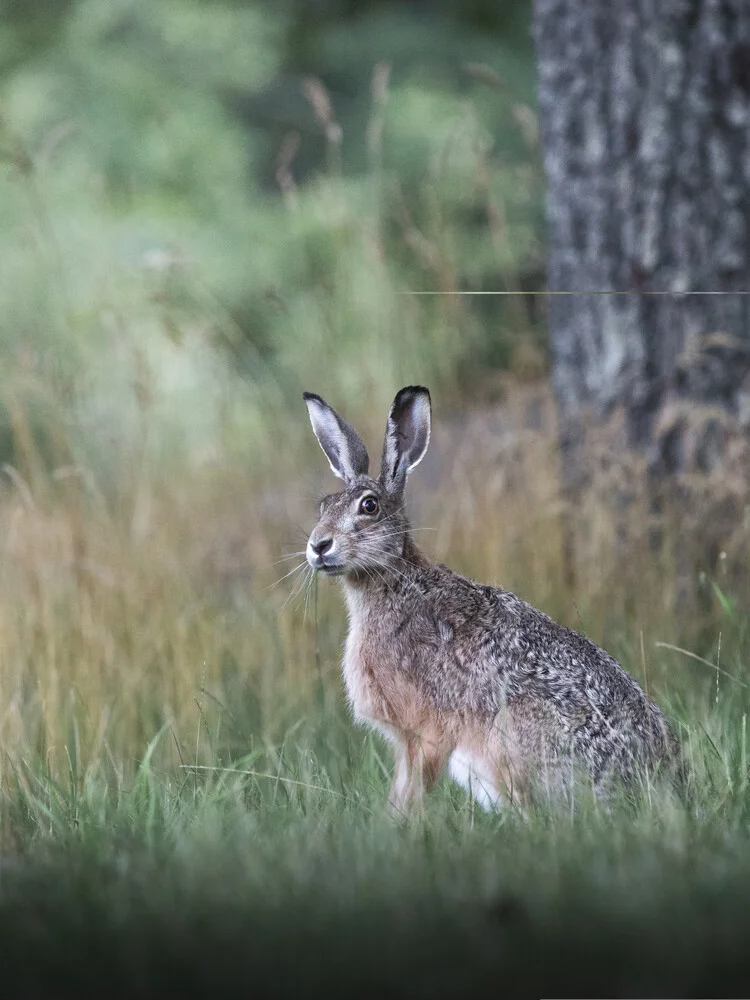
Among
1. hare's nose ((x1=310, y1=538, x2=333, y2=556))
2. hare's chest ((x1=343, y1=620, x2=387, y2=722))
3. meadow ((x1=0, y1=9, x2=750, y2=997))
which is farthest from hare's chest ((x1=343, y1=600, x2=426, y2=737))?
hare's nose ((x1=310, y1=538, x2=333, y2=556))

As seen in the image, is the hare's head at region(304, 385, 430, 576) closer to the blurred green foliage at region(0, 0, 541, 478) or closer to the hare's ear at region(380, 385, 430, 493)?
the hare's ear at region(380, 385, 430, 493)

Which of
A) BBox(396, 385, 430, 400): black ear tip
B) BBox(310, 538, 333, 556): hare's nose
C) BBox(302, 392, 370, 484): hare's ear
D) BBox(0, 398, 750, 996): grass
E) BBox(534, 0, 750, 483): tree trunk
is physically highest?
BBox(534, 0, 750, 483): tree trunk

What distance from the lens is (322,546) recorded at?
414 centimetres

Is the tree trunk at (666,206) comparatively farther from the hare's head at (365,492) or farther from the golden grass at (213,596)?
the hare's head at (365,492)

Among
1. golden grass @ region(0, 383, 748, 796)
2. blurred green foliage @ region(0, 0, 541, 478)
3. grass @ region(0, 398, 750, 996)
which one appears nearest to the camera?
grass @ region(0, 398, 750, 996)

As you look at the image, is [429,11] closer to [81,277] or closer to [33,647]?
[81,277]

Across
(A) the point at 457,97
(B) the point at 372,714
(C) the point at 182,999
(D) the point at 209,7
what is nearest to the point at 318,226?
(A) the point at 457,97

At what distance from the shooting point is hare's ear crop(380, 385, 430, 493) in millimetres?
4207

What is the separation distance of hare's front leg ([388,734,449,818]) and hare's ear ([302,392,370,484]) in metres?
0.83

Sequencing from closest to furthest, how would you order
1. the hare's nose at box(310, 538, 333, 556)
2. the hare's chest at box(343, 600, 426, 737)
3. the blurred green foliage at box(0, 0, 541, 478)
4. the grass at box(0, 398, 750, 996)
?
the grass at box(0, 398, 750, 996)
the hare's nose at box(310, 538, 333, 556)
the hare's chest at box(343, 600, 426, 737)
the blurred green foliage at box(0, 0, 541, 478)

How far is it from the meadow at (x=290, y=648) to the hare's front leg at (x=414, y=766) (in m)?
0.07

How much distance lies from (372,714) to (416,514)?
6.58 ft

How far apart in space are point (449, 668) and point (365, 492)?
0.58 meters

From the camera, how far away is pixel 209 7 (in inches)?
486
